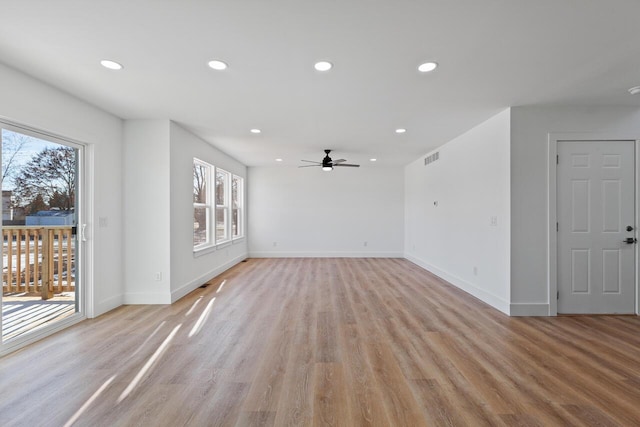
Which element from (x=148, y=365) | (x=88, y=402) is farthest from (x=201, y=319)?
(x=88, y=402)

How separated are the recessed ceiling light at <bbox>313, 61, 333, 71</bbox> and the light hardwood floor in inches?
103

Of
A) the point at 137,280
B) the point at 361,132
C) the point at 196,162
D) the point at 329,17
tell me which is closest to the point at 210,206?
the point at 196,162

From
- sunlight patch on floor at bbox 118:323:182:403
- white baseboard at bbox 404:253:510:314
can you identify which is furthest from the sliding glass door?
white baseboard at bbox 404:253:510:314

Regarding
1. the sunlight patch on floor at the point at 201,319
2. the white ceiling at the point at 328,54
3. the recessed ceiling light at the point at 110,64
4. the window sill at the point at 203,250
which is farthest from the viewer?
the window sill at the point at 203,250

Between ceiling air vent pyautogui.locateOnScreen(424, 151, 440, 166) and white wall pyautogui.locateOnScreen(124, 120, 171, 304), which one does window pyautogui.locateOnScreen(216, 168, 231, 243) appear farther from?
ceiling air vent pyautogui.locateOnScreen(424, 151, 440, 166)

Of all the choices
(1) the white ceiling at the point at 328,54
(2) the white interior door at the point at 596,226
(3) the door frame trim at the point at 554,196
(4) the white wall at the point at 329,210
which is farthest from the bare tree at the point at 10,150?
(2) the white interior door at the point at 596,226

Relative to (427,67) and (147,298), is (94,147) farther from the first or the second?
(427,67)

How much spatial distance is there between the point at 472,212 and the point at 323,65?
3362 mm

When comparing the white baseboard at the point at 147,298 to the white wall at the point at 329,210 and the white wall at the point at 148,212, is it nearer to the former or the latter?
the white wall at the point at 148,212

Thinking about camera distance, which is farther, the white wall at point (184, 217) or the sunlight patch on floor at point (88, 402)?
the white wall at point (184, 217)

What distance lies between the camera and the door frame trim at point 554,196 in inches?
138

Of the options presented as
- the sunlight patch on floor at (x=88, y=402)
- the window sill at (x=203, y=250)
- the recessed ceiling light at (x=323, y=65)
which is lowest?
the sunlight patch on floor at (x=88, y=402)

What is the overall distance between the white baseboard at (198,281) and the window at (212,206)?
522 mm

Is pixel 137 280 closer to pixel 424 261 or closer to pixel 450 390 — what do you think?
pixel 450 390
